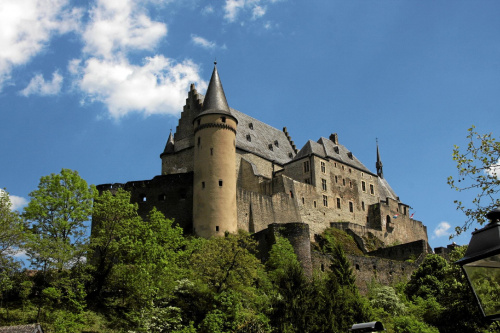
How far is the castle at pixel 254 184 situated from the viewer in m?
44.6

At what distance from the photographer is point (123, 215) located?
33562mm

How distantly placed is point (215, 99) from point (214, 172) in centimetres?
709

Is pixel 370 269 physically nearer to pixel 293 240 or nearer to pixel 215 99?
pixel 293 240

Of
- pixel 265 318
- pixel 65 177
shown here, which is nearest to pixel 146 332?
pixel 265 318

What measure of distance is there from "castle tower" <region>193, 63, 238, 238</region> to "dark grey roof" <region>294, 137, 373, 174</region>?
1360 centimetres

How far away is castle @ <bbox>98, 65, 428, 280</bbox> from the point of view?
44.6 metres

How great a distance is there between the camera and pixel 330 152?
61531 millimetres

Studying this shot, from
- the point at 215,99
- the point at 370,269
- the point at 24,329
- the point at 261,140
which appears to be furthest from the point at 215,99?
the point at 24,329

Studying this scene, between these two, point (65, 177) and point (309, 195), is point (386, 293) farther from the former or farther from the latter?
point (65, 177)

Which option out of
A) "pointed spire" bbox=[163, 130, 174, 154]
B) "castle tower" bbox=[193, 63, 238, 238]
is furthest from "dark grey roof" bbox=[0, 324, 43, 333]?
"pointed spire" bbox=[163, 130, 174, 154]

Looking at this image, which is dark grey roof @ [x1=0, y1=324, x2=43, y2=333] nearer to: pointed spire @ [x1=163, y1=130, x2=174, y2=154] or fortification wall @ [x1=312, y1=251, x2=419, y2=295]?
fortification wall @ [x1=312, y1=251, x2=419, y2=295]

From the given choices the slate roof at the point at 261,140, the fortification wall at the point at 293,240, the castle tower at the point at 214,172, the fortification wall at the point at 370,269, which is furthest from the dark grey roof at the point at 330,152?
the fortification wall at the point at 293,240

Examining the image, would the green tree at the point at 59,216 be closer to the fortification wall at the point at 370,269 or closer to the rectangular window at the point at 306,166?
the fortification wall at the point at 370,269

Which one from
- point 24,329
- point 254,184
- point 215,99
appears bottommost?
point 24,329
